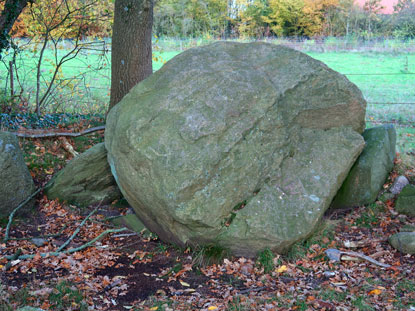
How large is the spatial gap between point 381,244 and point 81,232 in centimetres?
407

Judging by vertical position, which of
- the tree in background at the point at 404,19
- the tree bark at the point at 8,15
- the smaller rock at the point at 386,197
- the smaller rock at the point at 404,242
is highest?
the tree in background at the point at 404,19

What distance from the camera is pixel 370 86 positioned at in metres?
13.6

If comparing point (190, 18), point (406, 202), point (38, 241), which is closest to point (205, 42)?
point (190, 18)

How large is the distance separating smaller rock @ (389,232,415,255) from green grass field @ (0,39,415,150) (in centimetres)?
313

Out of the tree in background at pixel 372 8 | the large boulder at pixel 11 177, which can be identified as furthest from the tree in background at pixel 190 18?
the large boulder at pixel 11 177

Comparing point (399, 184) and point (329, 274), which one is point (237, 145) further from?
point (399, 184)

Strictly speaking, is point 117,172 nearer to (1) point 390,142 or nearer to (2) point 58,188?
(2) point 58,188

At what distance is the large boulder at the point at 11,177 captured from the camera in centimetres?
636

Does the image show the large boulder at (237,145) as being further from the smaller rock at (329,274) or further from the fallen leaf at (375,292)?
the fallen leaf at (375,292)

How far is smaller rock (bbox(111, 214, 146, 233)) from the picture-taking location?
6172mm

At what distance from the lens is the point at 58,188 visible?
276 inches

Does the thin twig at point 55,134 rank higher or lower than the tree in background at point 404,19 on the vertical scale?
lower

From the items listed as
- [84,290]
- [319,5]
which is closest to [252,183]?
[84,290]

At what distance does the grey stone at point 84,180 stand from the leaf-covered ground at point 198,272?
0.50m
